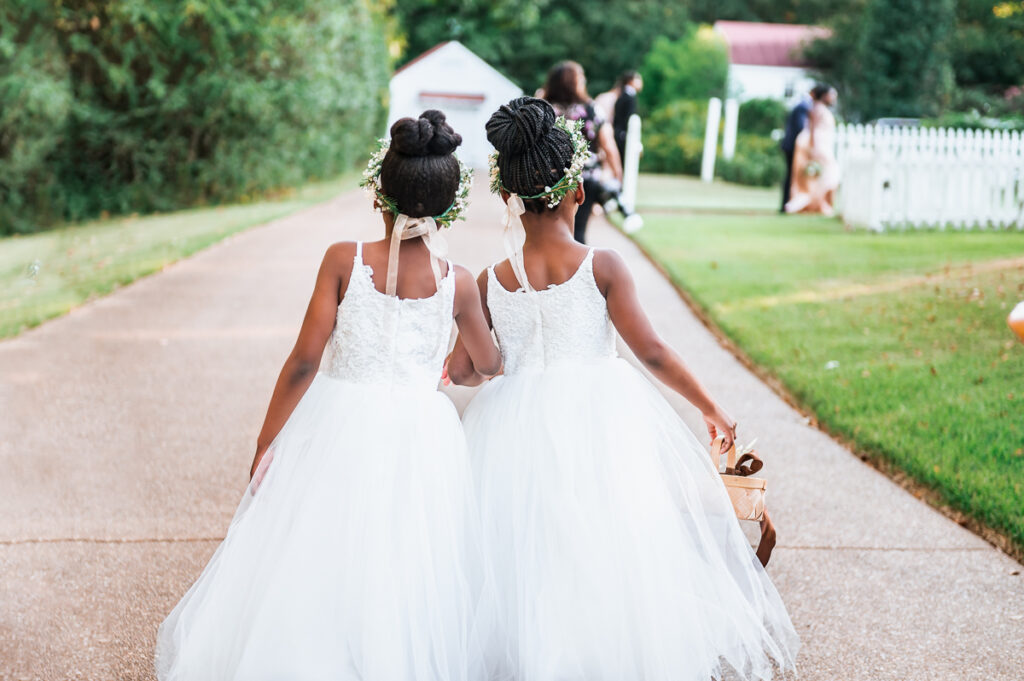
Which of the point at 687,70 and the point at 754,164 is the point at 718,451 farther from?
the point at 687,70

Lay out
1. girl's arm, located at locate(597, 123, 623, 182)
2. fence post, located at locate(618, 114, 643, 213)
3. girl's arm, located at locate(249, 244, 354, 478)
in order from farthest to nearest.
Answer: fence post, located at locate(618, 114, 643, 213)
girl's arm, located at locate(597, 123, 623, 182)
girl's arm, located at locate(249, 244, 354, 478)

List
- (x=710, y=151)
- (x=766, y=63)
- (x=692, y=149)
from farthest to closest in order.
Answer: (x=766, y=63) < (x=692, y=149) < (x=710, y=151)

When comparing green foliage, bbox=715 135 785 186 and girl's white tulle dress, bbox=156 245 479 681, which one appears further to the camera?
green foliage, bbox=715 135 785 186

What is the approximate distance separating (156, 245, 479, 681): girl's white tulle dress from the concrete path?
66 cm

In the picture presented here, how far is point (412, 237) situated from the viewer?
3.06m

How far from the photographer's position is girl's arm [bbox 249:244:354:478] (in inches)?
117

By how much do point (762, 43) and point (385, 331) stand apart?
4776cm

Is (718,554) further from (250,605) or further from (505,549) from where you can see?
(250,605)

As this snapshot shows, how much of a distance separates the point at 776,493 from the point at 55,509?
3.26m

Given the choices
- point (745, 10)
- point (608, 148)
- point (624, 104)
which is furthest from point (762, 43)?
point (608, 148)

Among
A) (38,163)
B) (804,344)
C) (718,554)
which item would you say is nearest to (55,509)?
(718,554)

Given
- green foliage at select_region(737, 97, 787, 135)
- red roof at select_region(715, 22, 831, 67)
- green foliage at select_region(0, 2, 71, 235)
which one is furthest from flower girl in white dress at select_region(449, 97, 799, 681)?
red roof at select_region(715, 22, 831, 67)

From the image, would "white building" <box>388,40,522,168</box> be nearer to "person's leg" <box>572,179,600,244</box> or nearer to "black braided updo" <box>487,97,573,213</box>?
"person's leg" <box>572,179,600,244</box>

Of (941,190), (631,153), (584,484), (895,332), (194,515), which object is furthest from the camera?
(631,153)
